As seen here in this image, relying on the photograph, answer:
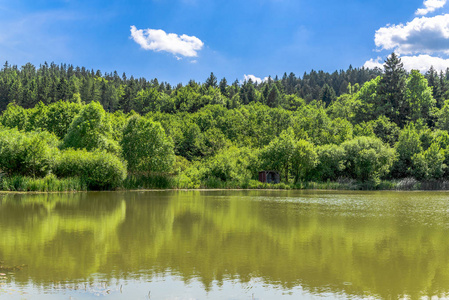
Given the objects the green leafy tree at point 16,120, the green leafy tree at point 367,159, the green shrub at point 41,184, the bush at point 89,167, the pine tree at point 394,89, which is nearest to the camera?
the green shrub at point 41,184

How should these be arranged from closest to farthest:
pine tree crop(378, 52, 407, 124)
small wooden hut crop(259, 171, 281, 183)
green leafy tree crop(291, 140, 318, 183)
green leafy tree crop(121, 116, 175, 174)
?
green leafy tree crop(121, 116, 175, 174) < small wooden hut crop(259, 171, 281, 183) < green leafy tree crop(291, 140, 318, 183) < pine tree crop(378, 52, 407, 124)

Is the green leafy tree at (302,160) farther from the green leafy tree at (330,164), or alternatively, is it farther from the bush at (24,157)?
the bush at (24,157)

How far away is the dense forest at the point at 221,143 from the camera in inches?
2036

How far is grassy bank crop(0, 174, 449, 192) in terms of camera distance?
45312mm

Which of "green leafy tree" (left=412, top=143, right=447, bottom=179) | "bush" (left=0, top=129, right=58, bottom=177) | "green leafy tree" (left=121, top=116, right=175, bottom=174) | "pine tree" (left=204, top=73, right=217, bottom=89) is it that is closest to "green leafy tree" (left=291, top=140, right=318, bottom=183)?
"green leafy tree" (left=412, top=143, right=447, bottom=179)

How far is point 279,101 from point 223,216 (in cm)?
13831

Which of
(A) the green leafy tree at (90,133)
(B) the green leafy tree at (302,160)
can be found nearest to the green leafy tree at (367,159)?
(B) the green leafy tree at (302,160)

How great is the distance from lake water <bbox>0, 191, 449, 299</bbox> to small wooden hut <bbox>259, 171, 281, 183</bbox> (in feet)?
164

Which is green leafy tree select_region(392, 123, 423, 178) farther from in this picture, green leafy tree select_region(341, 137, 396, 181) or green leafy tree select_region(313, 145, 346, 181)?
green leafy tree select_region(313, 145, 346, 181)

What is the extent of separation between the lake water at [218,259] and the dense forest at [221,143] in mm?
29442

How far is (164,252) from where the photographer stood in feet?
46.1

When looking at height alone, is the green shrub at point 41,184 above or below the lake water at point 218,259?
above

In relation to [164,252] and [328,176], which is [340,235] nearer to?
[164,252]

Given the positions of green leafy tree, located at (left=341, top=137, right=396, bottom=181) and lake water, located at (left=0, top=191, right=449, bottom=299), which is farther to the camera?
green leafy tree, located at (left=341, top=137, right=396, bottom=181)
